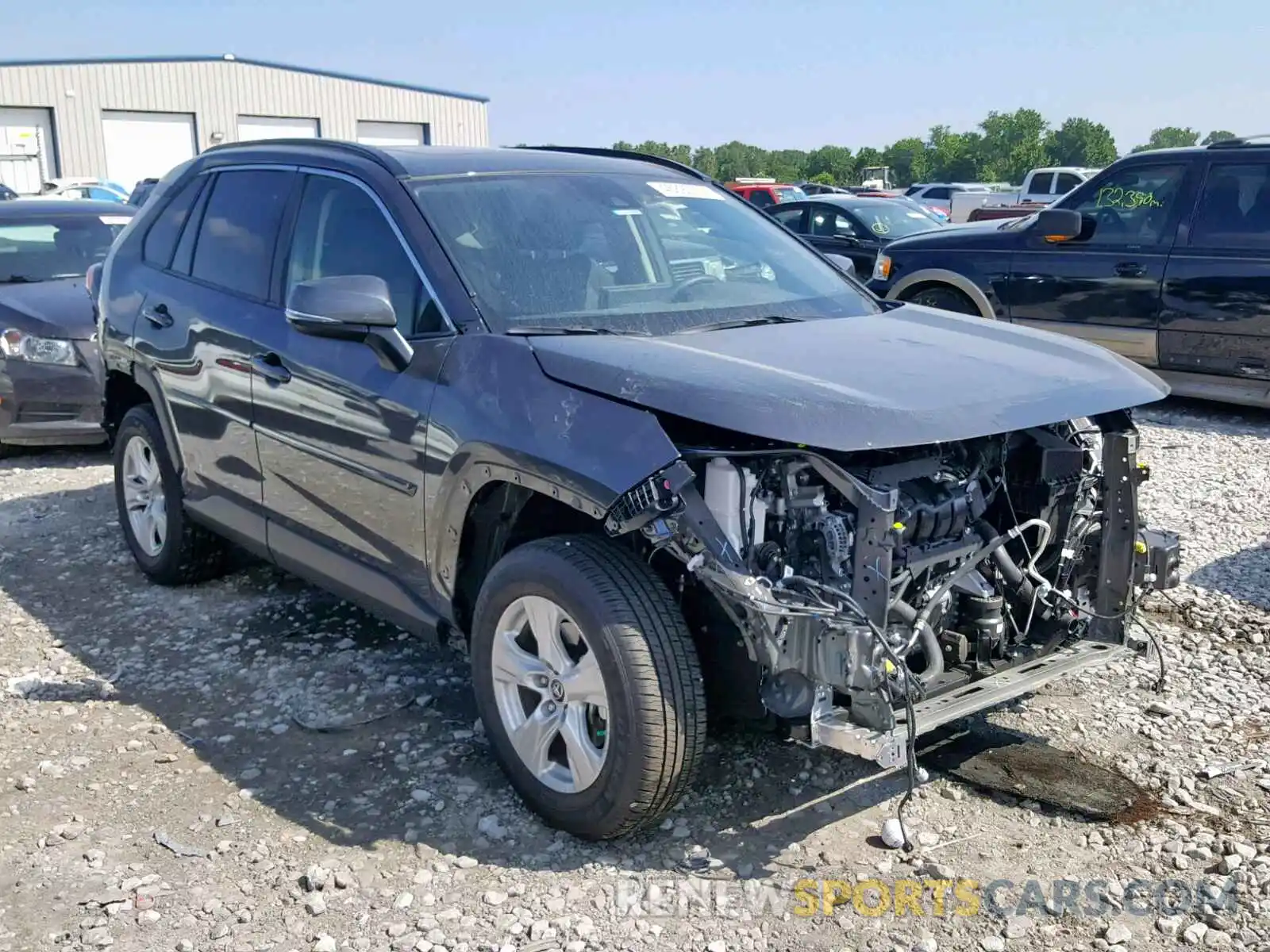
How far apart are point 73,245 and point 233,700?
19.6 ft

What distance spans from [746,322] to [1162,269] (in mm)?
5709

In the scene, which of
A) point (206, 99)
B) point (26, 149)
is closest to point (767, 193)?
point (206, 99)

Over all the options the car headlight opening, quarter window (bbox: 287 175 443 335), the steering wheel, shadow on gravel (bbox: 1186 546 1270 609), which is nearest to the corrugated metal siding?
the car headlight opening

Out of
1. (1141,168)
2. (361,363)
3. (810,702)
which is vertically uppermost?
(1141,168)

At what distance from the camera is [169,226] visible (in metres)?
5.33

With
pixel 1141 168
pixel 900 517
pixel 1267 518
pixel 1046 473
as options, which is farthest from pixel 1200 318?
pixel 900 517

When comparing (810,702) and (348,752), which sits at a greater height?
(810,702)

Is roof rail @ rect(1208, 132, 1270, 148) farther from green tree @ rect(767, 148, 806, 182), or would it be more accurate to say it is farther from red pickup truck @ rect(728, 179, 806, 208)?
green tree @ rect(767, 148, 806, 182)

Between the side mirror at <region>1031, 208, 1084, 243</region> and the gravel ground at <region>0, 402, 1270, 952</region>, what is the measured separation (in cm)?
429

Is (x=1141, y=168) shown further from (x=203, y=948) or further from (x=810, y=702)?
(x=203, y=948)

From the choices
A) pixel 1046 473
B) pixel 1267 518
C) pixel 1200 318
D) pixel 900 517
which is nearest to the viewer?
pixel 900 517

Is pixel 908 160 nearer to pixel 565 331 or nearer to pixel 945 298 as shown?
pixel 945 298

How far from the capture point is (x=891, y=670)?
307cm

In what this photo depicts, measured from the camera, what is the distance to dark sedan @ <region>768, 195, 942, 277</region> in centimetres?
1330
